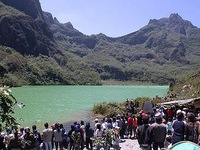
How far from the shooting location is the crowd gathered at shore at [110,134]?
952 cm

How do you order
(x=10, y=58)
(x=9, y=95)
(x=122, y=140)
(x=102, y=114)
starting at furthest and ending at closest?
1. (x=10, y=58)
2. (x=102, y=114)
3. (x=122, y=140)
4. (x=9, y=95)

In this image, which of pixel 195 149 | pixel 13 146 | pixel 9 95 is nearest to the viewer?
pixel 9 95

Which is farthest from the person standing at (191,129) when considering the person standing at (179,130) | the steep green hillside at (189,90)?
the steep green hillside at (189,90)

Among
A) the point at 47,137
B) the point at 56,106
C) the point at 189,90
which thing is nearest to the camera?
the point at 47,137

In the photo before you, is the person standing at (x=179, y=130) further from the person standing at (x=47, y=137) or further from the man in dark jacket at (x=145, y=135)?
the person standing at (x=47, y=137)

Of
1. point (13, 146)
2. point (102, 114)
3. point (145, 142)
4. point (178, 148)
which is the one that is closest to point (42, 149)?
point (13, 146)

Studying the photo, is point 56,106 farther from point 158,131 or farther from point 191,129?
point 158,131

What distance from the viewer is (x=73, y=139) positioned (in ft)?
46.8

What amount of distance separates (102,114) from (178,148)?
3717cm

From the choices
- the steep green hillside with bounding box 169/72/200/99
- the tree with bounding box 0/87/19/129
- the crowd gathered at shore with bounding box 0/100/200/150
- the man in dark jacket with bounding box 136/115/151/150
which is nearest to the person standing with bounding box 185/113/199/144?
the crowd gathered at shore with bounding box 0/100/200/150

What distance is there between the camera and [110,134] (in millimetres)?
13609

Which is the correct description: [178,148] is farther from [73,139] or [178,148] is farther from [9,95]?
[73,139]

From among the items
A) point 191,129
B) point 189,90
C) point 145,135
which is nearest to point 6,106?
point 145,135

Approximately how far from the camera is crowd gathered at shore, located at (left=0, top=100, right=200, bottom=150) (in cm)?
952
